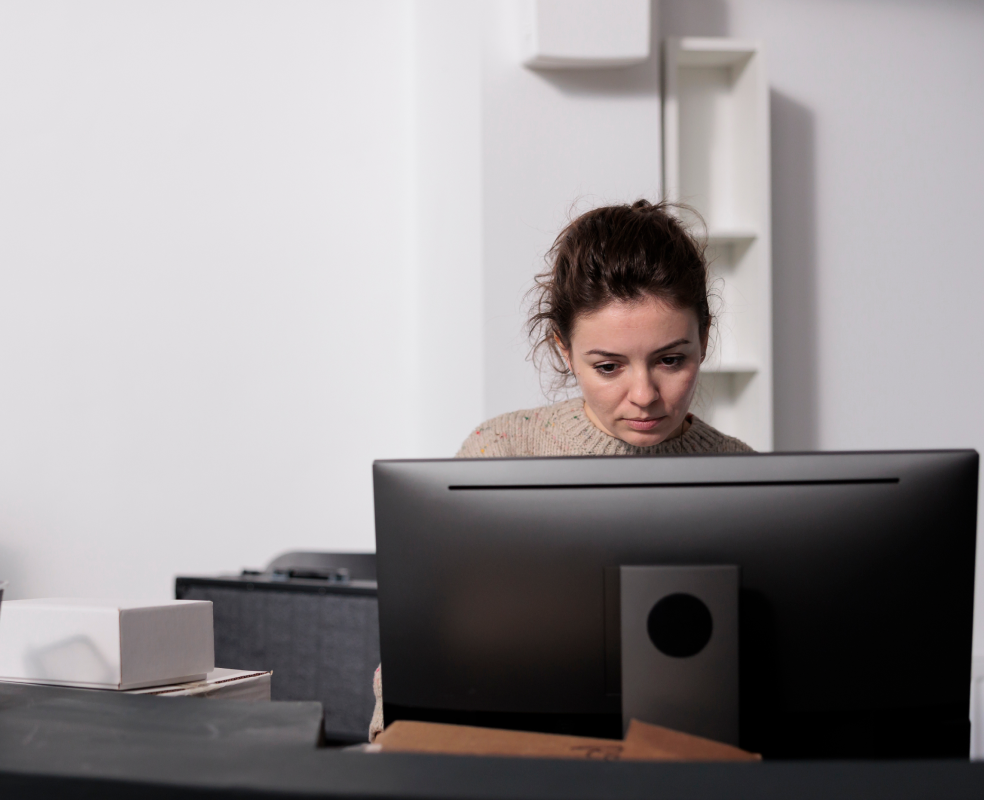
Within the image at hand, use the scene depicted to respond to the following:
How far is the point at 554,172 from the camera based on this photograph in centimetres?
257

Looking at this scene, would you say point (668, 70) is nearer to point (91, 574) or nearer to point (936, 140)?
point (936, 140)

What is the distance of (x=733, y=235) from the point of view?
2660mm

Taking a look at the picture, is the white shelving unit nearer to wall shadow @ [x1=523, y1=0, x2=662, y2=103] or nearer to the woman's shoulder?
wall shadow @ [x1=523, y1=0, x2=662, y2=103]

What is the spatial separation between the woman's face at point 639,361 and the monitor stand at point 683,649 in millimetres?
660

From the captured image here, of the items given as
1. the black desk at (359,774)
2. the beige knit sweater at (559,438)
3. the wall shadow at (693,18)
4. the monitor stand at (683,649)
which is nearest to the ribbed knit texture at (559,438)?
the beige knit sweater at (559,438)

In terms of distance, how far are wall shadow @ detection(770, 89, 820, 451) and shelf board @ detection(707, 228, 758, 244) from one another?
0.65ft

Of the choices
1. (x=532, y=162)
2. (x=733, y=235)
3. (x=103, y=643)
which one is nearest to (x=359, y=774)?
(x=103, y=643)

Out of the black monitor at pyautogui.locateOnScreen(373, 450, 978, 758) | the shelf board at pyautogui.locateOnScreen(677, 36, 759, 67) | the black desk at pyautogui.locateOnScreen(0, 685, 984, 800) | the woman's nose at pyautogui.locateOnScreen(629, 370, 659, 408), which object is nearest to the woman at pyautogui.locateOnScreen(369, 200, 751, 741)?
the woman's nose at pyautogui.locateOnScreen(629, 370, 659, 408)

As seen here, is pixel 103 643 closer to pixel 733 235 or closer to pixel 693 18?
pixel 733 235

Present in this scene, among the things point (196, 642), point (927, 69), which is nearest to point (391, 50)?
point (927, 69)

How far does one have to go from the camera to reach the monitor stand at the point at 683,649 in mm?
810

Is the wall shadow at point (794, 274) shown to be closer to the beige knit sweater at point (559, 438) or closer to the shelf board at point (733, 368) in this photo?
the shelf board at point (733, 368)

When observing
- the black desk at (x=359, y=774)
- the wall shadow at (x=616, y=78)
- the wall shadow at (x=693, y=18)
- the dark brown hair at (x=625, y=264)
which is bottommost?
the black desk at (x=359, y=774)

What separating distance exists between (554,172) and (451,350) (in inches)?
22.9
